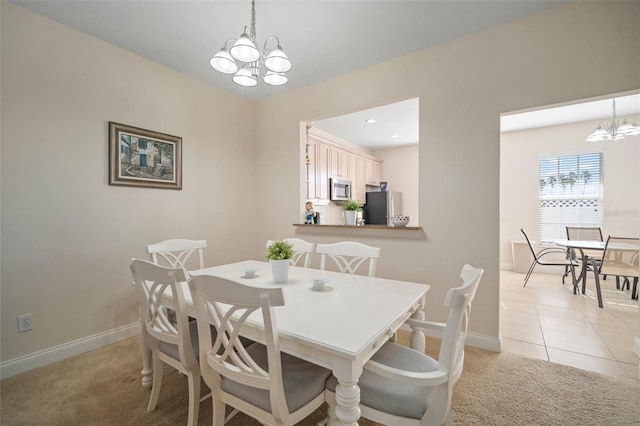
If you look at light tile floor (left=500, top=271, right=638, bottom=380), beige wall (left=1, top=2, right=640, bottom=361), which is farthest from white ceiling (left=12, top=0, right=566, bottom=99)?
light tile floor (left=500, top=271, right=638, bottom=380)

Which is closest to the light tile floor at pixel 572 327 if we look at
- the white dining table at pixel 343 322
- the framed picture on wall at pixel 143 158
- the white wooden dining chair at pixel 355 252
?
Result: the white wooden dining chair at pixel 355 252

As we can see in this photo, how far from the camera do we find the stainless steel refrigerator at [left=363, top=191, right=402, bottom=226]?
17.1 ft

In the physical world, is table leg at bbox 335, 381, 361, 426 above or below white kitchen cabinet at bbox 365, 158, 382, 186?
below

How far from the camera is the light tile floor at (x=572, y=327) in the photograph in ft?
6.95

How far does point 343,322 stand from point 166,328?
953 mm

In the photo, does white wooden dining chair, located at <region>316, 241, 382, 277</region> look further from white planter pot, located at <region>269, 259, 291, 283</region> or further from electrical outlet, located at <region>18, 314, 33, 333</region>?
electrical outlet, located at <region>18, 314, 33, 333</region>

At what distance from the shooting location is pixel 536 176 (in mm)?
5051

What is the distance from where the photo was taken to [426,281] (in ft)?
8.42

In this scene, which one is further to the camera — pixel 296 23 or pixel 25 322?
pixel 296 23

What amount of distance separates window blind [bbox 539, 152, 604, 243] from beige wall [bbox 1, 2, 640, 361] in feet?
12.2

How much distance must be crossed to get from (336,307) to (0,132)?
2.61 meters

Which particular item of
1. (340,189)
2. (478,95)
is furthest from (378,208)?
(478,95)

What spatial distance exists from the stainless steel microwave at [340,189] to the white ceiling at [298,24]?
2001 mm

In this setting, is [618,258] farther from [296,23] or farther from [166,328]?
[166,328]
